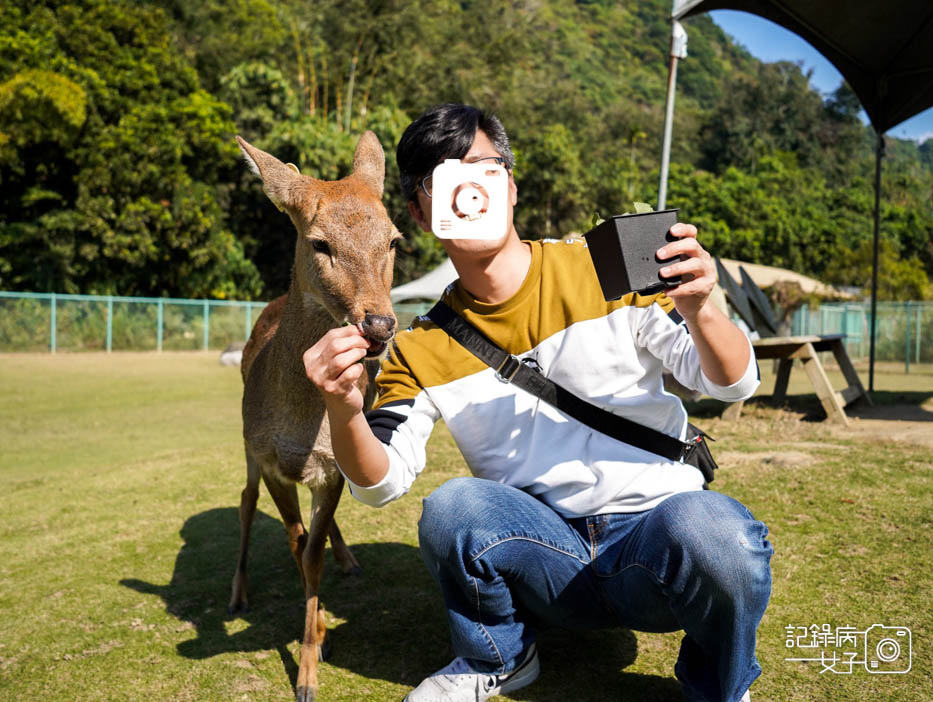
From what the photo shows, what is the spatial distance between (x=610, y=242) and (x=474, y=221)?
1.69 ft

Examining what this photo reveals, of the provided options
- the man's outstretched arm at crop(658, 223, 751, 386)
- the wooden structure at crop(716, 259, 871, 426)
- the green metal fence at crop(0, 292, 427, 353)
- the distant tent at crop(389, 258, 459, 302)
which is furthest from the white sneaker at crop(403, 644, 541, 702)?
the green metal fence at crop(0, 292, 427, 353)

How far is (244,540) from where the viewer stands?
12.9 feet

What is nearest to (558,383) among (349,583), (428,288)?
(349,583)

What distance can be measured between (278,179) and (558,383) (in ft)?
4.86

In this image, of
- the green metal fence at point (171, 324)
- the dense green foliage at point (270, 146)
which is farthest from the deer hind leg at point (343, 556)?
the green metal fence at point (171, 324)

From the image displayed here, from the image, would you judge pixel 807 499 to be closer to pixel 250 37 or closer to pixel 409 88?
pixel 409 88

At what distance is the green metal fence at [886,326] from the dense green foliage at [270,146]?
25.0 feet

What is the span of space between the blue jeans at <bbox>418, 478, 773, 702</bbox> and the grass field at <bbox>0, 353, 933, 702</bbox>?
0.31 m

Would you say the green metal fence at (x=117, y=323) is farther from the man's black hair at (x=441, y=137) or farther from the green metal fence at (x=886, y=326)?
the man's black hair at (x=441, y=137)

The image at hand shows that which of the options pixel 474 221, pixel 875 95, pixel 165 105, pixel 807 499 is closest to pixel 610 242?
pixel 474 221

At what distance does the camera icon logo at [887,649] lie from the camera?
2.65 m

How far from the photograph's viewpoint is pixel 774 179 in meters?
49.4

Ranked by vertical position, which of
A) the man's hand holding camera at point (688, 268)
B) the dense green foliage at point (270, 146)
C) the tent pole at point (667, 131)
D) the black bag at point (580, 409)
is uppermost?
the dense green foliage at point (270, 146)

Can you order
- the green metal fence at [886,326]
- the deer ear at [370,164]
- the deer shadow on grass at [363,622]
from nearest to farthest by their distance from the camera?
the deer shadow on grass at [363,622] → the deer ear at [370,164] → the green metal fence at [886,326]
